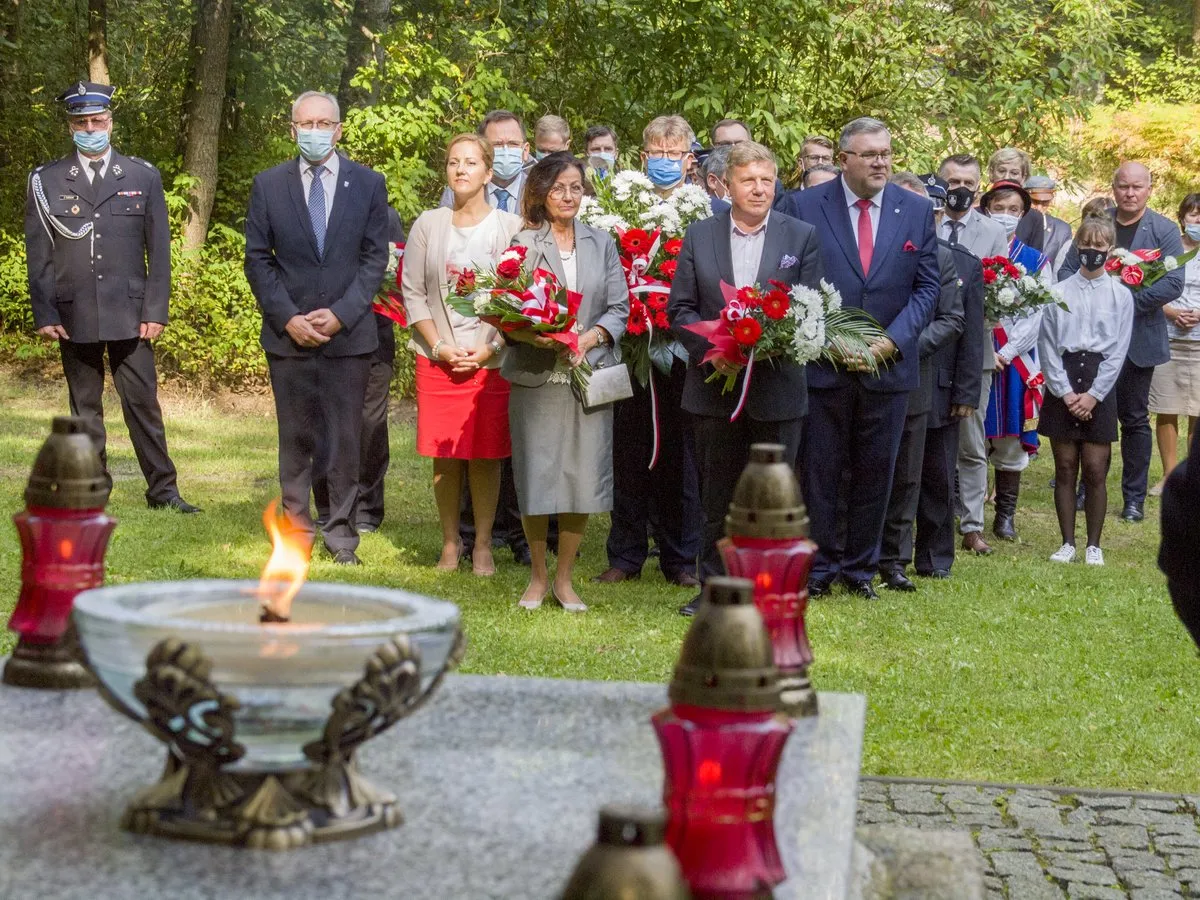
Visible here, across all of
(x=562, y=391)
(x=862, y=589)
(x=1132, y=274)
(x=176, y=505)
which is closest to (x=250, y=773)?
(x=562, y=391)

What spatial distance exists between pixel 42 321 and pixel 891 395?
6.08m

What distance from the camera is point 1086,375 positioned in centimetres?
1169

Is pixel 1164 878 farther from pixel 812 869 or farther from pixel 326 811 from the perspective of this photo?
pixel 326 811

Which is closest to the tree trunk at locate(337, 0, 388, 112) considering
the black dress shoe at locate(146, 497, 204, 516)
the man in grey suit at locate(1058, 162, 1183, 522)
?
the black dress shoe at locate(146, 497, 204, 516)

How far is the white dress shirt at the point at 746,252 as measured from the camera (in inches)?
356

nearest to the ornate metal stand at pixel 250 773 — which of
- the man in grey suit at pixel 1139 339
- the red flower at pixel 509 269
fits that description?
the red flower at pixel 509 269

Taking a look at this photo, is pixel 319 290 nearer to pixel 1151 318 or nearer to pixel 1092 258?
pixel 1092 258

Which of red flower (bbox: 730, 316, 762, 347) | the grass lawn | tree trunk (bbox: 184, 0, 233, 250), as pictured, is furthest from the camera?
tree trunk (bbox: 184, 0, 233, 250)

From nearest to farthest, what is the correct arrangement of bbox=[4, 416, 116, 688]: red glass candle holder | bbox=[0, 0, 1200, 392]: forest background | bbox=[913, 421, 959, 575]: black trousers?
bbox=[4, 416, 116, 688]: red glass candle holder → bbox=[913, 421, 959, 575]: black trousers → bbox=[0, 0, 1200, 392]: forest background

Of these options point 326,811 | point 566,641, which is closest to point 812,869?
point 326,811

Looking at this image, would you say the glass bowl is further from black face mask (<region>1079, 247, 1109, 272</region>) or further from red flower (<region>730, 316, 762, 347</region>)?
black face mask (<region>1079, 247, 1109, 272</region>)

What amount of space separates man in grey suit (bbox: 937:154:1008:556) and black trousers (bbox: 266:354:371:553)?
4229 mm

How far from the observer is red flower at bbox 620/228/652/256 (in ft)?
31.8

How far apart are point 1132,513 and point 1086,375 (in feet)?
8.88
